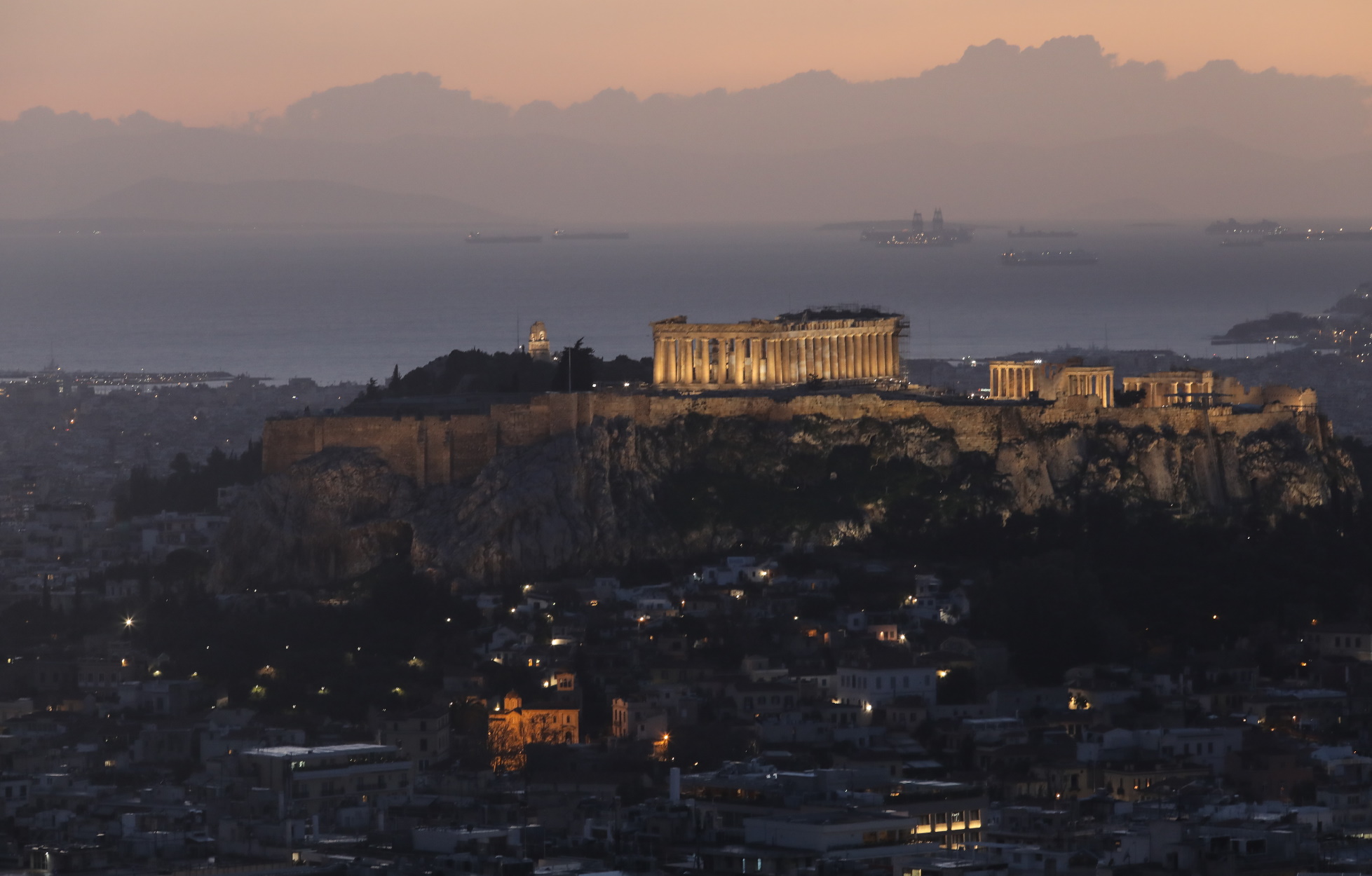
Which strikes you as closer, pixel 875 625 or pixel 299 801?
pixel 299 801

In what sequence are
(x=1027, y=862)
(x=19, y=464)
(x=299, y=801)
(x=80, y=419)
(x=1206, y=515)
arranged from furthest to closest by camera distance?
(x=80, y=419), (x=19, y=464), (x=1206, y=515), (x=299, y=801), (x=1027, y=862)

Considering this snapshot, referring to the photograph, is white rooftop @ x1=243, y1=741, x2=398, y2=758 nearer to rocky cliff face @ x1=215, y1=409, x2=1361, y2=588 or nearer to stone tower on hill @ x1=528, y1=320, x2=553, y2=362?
rocky cliff face @ x1=215, y1=409, x2=1361, y2=588

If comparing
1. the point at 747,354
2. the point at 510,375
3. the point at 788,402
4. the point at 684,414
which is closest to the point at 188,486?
the point at 510,375

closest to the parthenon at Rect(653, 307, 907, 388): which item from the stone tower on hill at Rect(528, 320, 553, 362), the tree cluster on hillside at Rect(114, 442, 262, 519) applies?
the stone tower on hill at Rect(528, 320, 553, 362)

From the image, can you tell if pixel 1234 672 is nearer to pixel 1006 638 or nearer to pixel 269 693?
pixel 1006 638

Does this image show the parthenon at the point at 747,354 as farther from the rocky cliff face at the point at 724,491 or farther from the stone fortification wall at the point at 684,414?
the rocky cliff face at the point at 724,491

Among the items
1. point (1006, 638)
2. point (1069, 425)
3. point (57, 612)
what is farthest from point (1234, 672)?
point (57, 612)

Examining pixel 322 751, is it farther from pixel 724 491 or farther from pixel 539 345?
pixel 539 345
